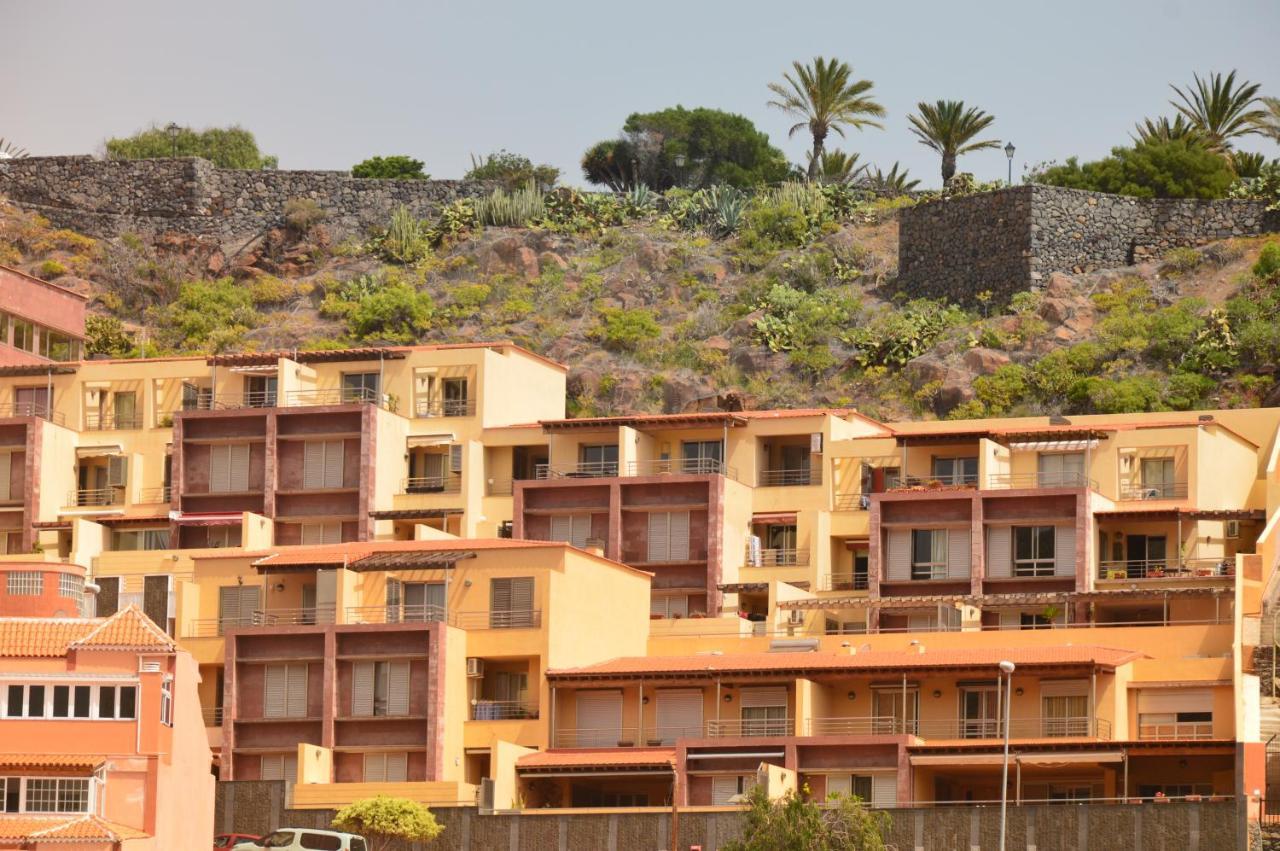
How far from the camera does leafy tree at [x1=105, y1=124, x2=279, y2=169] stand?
16938cm

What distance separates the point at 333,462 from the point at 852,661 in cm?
2703

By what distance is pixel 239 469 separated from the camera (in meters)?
110

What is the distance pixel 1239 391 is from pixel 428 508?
32049mm

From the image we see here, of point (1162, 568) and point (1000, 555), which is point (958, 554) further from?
point (1162, 568)

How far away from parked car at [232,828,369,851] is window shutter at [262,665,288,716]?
11.5 metres

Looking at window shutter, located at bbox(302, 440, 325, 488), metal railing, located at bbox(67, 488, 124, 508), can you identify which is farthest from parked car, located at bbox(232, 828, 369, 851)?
metal railing, located at bbox(67, 488, 124, 508)

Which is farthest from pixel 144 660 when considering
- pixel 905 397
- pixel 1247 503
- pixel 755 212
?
pixel 755 212

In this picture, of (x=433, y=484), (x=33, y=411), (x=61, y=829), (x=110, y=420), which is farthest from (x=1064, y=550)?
(x=33, y=411)

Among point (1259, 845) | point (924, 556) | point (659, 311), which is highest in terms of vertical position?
point (659, 311)

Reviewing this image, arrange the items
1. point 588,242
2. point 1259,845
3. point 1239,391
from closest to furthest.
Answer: point 1259,845 → point 1239,391 → point 588,242

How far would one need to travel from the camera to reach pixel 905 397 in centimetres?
12506

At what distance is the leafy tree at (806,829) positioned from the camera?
76.1 meters

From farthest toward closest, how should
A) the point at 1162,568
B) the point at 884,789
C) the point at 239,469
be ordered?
the point at 239,469, the point at 1162,568, the point at 884,789

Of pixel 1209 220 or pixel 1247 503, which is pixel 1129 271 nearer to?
pixel 1209 220
